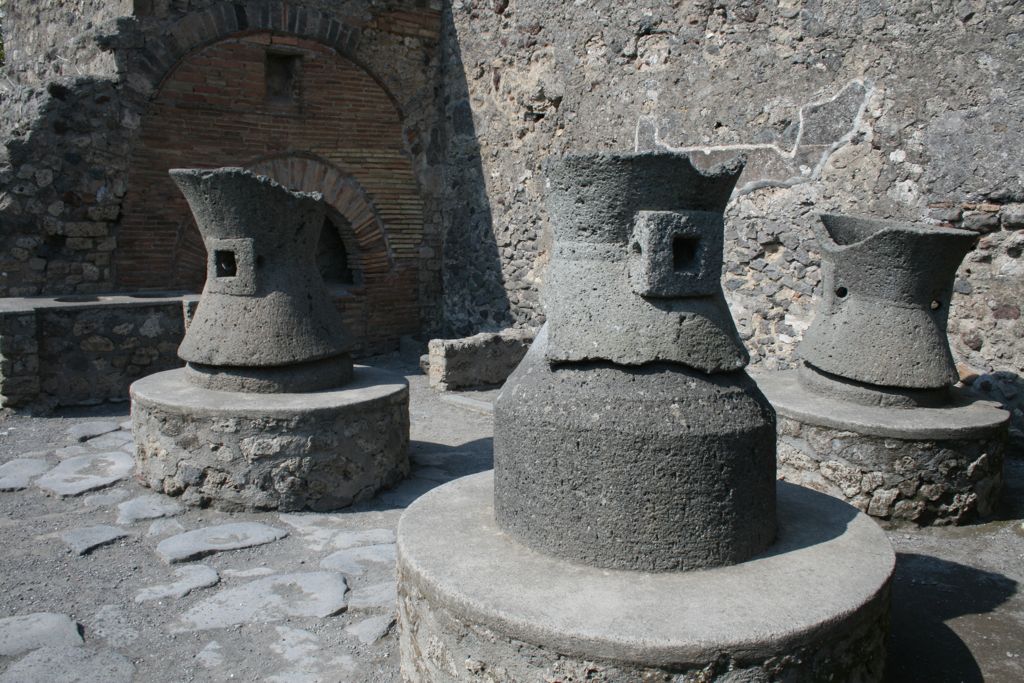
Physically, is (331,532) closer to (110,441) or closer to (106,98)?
(110,441)

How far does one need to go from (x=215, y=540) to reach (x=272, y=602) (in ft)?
2.39

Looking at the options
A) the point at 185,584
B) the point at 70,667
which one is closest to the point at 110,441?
the point at 185,584

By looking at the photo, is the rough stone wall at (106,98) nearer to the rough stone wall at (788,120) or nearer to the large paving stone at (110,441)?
the rough stone wall at (788,120)

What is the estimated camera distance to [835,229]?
15.6ft

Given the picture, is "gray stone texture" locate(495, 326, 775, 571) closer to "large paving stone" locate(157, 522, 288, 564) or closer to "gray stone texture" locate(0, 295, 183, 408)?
"large paving stone" locate(157, 522, 288, 564)

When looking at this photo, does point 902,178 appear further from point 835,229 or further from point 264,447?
point 264,447

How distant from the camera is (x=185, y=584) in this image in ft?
11.7

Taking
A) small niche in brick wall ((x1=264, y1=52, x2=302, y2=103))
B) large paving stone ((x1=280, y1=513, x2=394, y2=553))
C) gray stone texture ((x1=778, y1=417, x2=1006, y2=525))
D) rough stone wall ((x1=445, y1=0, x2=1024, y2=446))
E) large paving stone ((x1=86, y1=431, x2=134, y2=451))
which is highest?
small niche in brick wall ((x1=264, y1=52, x2=302, y2=103))

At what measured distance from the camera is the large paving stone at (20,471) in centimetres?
475

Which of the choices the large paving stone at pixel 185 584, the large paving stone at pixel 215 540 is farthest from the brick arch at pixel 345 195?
the large paving stone at pixel 185 584

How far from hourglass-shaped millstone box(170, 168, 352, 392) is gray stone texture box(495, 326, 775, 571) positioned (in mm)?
2350

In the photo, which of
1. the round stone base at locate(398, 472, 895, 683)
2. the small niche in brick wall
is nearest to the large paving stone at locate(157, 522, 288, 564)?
the round stone base at locate(398, 472, 895, 683)

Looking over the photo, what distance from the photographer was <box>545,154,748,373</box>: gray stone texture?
2.45 m

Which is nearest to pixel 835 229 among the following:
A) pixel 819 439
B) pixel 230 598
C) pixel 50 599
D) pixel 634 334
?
pixel 819 439
